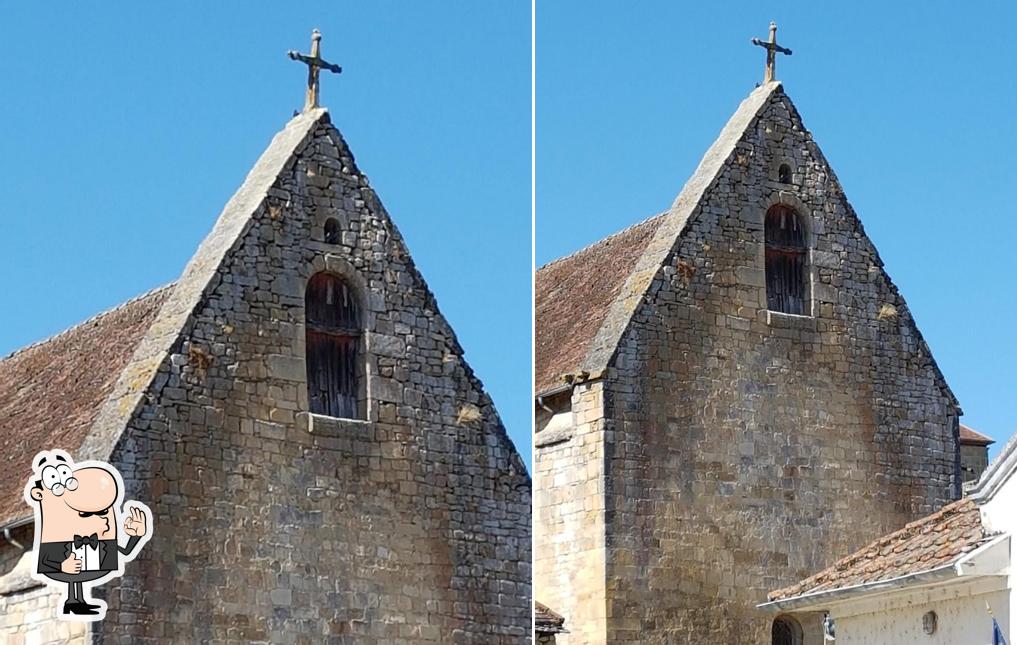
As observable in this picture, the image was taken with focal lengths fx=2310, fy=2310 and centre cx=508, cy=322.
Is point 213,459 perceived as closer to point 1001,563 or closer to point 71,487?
point 71,487

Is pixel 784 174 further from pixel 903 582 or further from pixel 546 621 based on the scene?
pixel 903 582

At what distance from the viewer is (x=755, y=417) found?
2941cm

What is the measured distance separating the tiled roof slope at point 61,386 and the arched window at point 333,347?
1.93 metres

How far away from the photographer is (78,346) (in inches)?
1097

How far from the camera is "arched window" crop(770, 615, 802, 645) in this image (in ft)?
95.7

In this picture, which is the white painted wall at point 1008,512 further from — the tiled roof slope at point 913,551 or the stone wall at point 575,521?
the stone wall at point 575,521

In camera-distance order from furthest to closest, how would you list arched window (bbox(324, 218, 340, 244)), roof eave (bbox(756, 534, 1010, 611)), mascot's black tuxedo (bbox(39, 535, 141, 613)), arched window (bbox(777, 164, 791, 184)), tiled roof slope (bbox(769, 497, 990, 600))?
arched window (bbox(777, 164, 791, 184)) < arched window (bbox(324, 218, 340, 244)) < mascot's black tuxedo (bbox(39, 535, 141, 613)) < tiled roof slope (bbox(769, 497, 990, 600)) < roof eave (bbox(756, 534, 1010, 611))

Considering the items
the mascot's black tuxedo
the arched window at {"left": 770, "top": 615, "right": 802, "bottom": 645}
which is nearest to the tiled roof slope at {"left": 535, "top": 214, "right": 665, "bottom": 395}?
the arched window at {"left": 770, "top": 615, "right": 802, "bottom": 645}

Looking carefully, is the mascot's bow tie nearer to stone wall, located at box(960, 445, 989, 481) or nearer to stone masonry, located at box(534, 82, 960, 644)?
stone masonry, located at box(534, 82, 960, 644)

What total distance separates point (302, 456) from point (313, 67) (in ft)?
15.0

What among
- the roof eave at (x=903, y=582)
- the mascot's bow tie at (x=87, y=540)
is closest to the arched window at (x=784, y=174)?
the roof eave at (x=903, y=582)

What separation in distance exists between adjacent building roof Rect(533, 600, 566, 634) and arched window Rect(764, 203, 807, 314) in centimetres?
527

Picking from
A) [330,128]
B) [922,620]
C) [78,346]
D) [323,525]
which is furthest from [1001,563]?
[78,346]

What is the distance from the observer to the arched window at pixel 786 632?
29.2 metres
